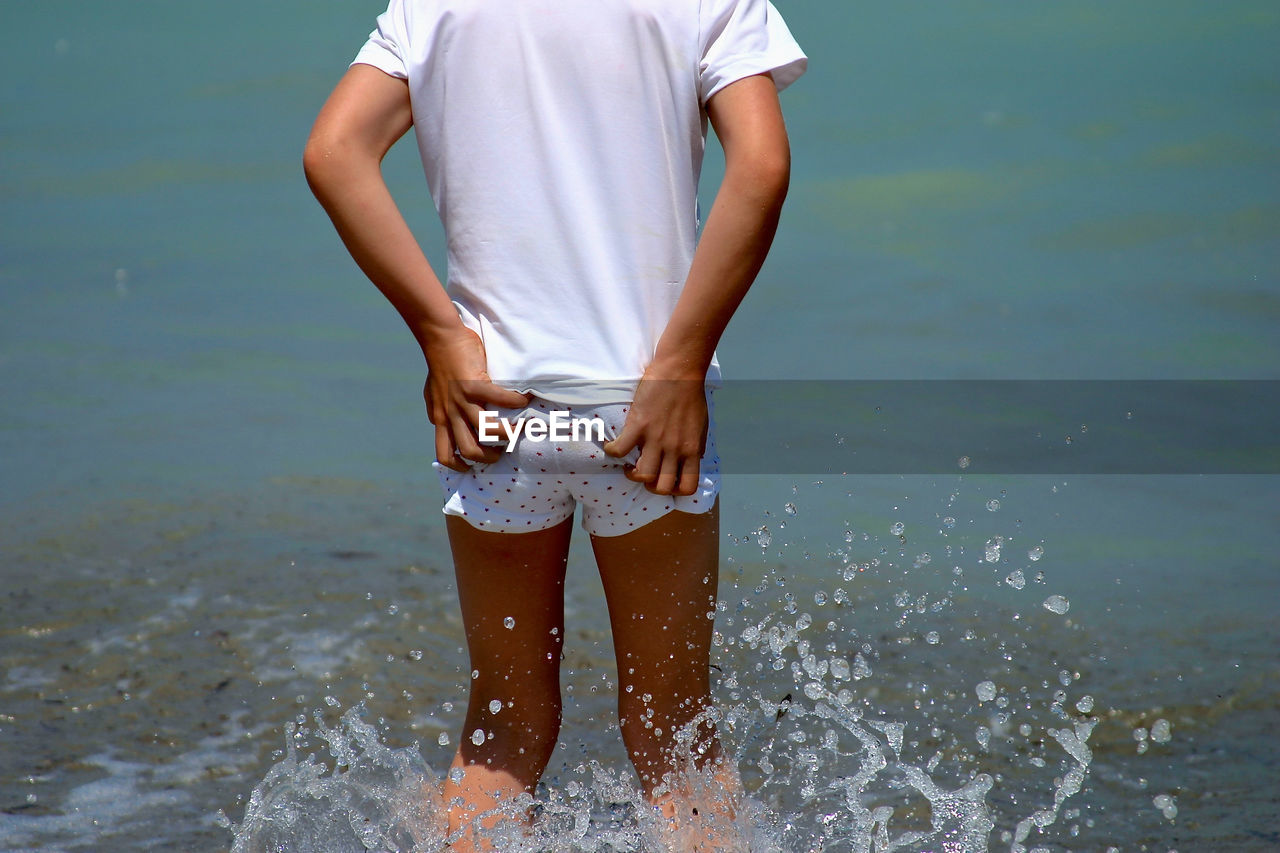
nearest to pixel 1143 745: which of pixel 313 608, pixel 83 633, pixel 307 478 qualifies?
pixel 313 608

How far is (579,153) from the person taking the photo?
159 cm

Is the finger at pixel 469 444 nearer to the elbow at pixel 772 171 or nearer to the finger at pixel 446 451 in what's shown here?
the finger at pixel 446 451

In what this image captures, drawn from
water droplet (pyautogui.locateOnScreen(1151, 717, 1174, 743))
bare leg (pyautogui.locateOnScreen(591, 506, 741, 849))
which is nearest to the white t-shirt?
bare leg (pyautogui.locateOnScreen(591, 506, 741, 849))

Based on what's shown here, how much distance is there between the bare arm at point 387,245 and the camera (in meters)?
1.60

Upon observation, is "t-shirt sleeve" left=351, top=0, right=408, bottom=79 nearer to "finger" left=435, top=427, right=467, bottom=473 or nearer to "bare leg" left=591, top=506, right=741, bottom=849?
"finger" left=435, top=427, right=467, bottom=473

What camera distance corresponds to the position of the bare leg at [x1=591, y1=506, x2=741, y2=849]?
1.70m

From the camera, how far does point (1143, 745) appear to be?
2879mm

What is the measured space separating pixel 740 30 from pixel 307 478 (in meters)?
4.14

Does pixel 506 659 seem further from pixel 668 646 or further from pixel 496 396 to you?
pixel 496 396

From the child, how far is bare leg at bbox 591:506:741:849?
0.05 ft

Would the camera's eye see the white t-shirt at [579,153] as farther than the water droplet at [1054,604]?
No

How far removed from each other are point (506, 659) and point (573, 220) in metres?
0.65

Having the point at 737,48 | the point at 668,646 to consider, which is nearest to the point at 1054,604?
the point at 668,646

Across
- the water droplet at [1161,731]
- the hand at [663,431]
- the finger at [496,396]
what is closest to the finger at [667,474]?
the hand at [663,431]
